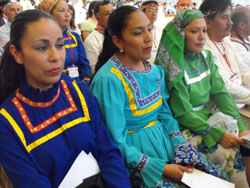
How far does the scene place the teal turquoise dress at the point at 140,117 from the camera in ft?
4.33

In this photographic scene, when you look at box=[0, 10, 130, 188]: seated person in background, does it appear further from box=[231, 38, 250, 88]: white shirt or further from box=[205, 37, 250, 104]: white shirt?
box=[231, 38, 250, 88]: white shirt

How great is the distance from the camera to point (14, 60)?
1.10 meters

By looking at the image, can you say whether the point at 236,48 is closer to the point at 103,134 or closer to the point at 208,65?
the point at 208,65

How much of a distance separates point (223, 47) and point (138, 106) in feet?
4.92

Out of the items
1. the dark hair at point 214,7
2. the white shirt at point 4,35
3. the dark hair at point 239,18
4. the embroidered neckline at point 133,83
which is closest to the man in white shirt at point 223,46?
the dark hair at point 214,7

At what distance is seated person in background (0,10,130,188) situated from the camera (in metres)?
0.97

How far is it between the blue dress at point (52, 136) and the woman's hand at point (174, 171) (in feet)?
0.90

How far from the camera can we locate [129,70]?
4.87 ft

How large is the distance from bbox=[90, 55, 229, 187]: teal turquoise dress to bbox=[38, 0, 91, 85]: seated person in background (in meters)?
1.21

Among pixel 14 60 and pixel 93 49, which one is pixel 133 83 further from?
pixel 93 49

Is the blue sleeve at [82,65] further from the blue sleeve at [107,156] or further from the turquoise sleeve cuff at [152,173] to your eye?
the turquoise sleeve cuff at [152,173]

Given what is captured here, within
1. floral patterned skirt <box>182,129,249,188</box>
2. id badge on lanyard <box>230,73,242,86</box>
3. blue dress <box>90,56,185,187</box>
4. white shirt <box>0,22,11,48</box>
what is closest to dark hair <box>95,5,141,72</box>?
blue dress <box>90,56,185,187</box>

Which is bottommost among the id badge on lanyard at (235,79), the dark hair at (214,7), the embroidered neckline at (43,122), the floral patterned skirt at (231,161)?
the floral patterned skirt at (231,161)

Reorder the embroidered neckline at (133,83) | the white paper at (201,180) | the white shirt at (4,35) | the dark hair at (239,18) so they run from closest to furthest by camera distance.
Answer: the white paper at (201,180), the embroidered neckline at (133,83), the dark hair at (239,18), the white shirt at (4,35)
